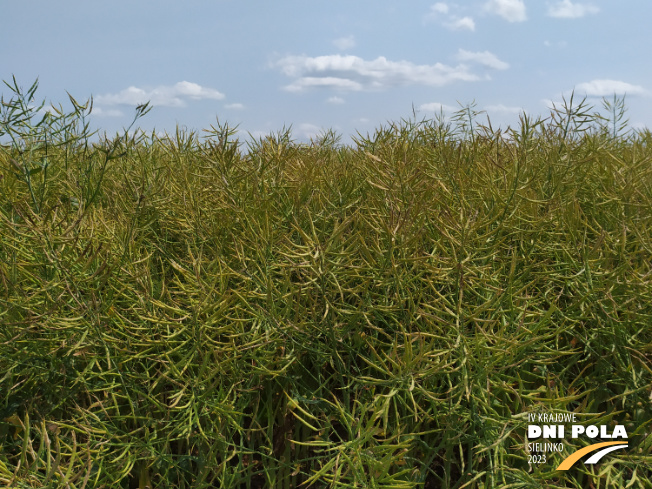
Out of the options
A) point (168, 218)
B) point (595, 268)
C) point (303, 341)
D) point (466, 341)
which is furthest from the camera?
point (168, 218)

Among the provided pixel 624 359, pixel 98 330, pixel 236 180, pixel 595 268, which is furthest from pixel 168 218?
pixel 624 359

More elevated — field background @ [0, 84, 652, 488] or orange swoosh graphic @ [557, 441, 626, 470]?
field background @ [0, 84, 652, 488]

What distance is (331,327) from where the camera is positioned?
4.96 ft

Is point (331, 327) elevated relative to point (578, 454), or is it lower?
elevated

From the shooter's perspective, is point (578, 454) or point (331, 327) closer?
point (331, 327)

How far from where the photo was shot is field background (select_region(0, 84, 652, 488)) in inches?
58.8

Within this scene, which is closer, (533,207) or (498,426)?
(498,426)

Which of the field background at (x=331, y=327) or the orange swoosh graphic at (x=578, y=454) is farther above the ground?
the field background at (x=331, y=327)

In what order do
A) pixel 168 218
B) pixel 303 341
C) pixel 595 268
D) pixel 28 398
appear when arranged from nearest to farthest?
pixel 303 341 < pixel 595 268 < pixel 28 398 < pixel 168 218

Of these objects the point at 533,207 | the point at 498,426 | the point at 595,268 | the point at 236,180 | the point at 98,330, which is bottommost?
the point at 498,426

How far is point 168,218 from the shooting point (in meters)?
2.13

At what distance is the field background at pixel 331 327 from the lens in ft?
4.90

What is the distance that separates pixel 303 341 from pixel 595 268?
94 centimetres

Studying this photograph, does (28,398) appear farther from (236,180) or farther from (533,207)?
(533,207)
